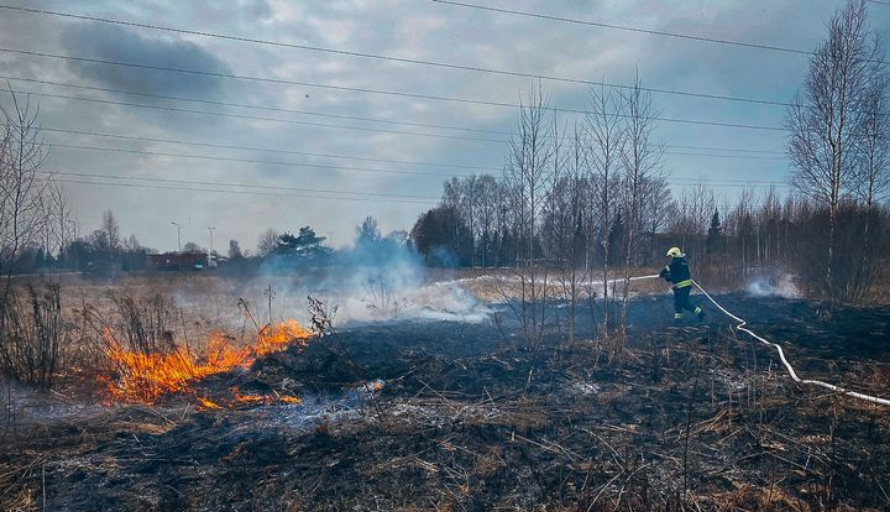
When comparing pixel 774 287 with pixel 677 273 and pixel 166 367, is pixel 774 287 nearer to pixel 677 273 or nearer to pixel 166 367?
pixel 677 273

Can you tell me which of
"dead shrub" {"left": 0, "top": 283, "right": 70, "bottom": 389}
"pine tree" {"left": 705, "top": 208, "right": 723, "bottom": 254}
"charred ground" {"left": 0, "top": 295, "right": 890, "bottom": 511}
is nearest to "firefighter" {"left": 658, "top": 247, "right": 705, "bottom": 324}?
"charred ground" {"left": 0, "top": 295, "right": 890, "bottom": 511}

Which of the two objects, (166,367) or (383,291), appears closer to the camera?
(166,367)

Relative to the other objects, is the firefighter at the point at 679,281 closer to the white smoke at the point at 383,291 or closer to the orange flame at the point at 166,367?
the white smoke at the point at 383,291

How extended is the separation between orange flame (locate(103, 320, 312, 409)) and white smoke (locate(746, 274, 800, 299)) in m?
17.4

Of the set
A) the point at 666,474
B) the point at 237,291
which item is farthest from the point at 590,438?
the point at 237,291

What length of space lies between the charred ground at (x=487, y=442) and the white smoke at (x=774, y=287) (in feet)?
35.1

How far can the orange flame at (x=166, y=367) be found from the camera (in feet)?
27.1

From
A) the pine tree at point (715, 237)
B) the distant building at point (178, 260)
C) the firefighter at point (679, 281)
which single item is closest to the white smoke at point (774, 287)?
the pine tree at point (715, 237)

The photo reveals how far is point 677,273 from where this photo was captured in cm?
1369

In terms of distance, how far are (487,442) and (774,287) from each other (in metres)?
19.8

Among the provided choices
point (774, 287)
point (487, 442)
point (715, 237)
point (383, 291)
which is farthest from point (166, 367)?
point (715, 237)

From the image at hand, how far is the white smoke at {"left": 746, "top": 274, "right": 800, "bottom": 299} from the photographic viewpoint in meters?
18.9

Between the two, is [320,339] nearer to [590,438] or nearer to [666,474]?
[590,438]

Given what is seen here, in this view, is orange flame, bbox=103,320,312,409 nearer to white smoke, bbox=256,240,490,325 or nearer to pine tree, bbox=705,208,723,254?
white smoke, bbox=256,240,490,325
